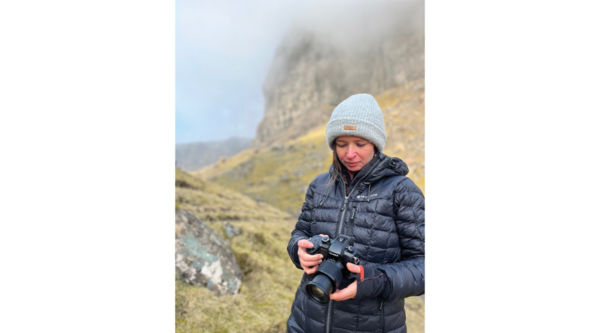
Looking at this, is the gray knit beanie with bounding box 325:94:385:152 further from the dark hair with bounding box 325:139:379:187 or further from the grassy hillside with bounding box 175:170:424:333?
the grassy hillside with bounding box 175:170:424:333

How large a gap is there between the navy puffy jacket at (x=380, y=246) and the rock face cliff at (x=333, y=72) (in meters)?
39.2

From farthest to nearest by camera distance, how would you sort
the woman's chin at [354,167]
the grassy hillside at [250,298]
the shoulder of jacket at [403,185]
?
the grassy hillside at [250,298] < the woman's chin at [354,167] < the shoulder of jacket at [403,185]

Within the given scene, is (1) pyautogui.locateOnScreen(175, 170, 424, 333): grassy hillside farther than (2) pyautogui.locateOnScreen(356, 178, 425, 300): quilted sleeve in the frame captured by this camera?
Yes

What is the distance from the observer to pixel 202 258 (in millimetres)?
3482

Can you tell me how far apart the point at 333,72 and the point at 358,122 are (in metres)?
67.7

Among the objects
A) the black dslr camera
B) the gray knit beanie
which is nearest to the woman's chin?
the gray knit beanie

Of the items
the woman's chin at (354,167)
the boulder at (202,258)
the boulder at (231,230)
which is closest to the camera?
the woman's chin at (354,167)

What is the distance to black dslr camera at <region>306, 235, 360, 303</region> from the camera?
115cm

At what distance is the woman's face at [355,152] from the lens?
140cm

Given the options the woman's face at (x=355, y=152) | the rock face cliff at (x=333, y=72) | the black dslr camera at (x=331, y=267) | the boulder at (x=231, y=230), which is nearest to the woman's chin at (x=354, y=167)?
the woman's face at (x=355, y=152)

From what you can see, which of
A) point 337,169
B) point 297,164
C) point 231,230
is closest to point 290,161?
point 297,164

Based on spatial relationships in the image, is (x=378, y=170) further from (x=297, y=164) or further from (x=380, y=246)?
(x=297, y=164)

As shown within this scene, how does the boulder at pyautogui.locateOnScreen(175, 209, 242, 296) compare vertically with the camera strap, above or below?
below

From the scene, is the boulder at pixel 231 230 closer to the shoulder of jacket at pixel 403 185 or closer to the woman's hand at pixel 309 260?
the woman's hand at pixel 309 260
